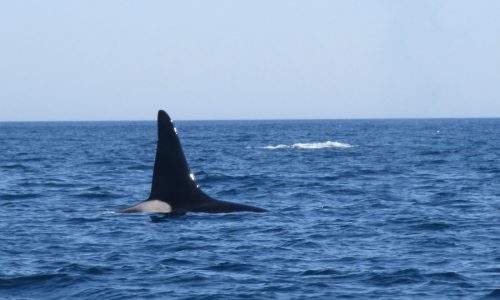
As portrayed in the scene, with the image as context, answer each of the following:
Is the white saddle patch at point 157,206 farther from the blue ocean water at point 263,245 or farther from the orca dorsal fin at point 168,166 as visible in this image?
the blue ocean water at point 263,245

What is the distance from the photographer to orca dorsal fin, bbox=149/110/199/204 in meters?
20.5

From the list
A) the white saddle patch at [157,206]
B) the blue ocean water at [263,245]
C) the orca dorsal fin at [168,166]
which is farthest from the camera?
the white saddle patch at [157,206]

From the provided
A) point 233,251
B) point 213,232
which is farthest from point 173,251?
point 213,232

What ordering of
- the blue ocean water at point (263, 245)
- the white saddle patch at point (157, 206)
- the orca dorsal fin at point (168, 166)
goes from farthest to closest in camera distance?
the white saddle patch at point (157, 206) < the orca dorsal fin at point (168, 166) < the blue ocean water at point (263, 245)

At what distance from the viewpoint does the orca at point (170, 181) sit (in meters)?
20.6

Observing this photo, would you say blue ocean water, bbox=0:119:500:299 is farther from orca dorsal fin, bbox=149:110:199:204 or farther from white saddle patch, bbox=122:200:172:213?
orca dorsal fin, bbox=149:110:199:204

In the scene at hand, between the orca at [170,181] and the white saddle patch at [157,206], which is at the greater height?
the orca at [170,181]

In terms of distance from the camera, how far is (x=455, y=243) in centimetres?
1944

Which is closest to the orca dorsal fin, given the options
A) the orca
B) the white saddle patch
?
the orca

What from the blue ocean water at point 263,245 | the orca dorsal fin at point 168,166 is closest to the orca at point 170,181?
the orca dorsal fin at point 168,166

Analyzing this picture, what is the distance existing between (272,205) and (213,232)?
6.78 m

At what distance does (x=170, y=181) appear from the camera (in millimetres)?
20859

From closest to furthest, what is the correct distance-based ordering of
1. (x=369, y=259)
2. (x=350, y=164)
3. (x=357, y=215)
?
(x=369, y=259) < (x=357, y=215) < (x=350, y=164)

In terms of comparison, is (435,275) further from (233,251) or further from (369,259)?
(233,251)
